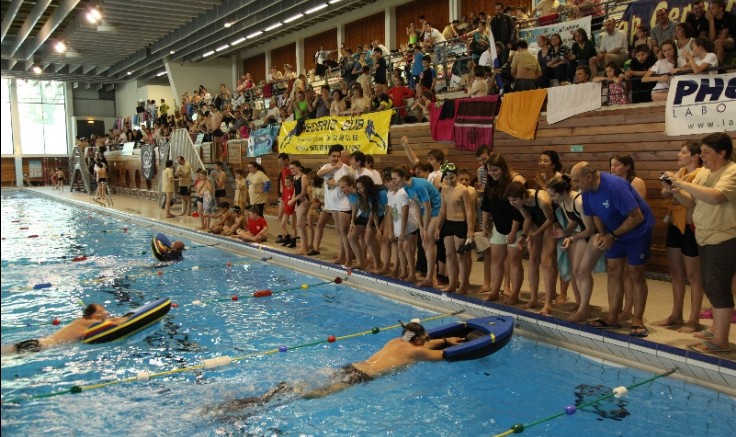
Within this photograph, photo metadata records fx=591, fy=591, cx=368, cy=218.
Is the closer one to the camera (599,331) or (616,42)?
(599,331)

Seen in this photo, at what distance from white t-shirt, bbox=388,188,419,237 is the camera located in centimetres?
91

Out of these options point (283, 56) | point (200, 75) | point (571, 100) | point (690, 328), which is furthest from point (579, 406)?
point (200, 75)

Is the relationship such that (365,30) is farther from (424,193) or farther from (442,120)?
(424,193)

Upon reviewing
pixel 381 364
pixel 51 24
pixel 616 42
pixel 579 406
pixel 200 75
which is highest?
pixel 51 24

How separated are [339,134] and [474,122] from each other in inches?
176

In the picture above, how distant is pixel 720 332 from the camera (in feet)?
16.4

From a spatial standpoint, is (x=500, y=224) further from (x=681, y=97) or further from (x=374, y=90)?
(x=374, y=90)

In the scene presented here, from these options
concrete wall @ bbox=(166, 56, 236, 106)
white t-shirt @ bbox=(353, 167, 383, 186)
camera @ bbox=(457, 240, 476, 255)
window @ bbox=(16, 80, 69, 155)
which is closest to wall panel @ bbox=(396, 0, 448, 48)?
white t-shirt @ bbox=(353, 167, 383, 186)

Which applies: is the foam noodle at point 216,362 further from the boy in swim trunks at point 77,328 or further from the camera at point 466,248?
the camera at point 466,248

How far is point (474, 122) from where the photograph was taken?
1043 centimetres

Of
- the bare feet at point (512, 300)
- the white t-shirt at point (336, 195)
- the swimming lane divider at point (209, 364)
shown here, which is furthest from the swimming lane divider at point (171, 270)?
the bare feet at point (512, 300)

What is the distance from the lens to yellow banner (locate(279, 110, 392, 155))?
1282cm

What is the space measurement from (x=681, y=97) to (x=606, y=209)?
288 cm

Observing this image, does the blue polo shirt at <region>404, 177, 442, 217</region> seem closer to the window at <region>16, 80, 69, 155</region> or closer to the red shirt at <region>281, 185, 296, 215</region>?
the red shirt at <region>281, 185, 296, 215</region>
